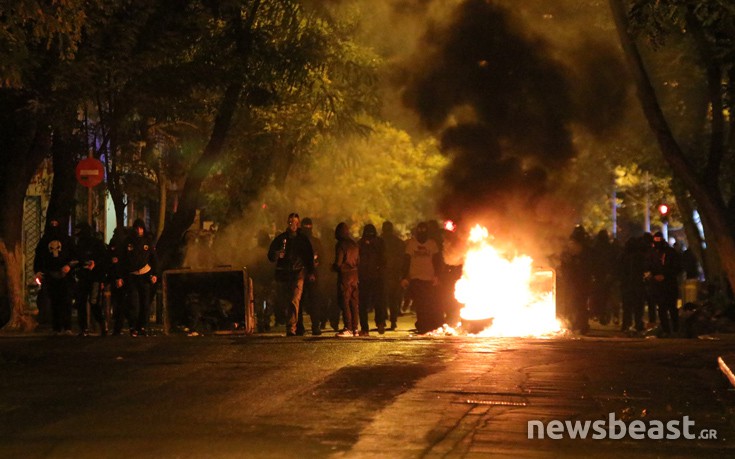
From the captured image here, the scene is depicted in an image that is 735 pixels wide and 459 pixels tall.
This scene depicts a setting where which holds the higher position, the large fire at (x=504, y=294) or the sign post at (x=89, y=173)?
the sign post at (x=89, y=173)

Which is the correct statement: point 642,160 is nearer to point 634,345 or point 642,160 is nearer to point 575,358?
point 634,345

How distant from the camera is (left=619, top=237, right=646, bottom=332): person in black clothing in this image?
20.9 metres

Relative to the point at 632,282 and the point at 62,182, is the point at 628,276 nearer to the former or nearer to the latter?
the point at 632,282

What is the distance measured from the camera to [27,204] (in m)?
31.7

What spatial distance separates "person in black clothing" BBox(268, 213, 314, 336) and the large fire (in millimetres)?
2762

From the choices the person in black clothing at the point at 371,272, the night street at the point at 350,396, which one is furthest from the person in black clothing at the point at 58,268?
the person in black clothing at the point at 371,272

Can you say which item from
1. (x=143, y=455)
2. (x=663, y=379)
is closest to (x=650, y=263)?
(x=663, y=379)

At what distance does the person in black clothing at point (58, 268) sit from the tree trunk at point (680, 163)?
9842 mm

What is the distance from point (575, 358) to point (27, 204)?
22084 mm

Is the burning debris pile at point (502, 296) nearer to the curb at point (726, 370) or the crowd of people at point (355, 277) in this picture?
the crowd of people at point (355, 277)

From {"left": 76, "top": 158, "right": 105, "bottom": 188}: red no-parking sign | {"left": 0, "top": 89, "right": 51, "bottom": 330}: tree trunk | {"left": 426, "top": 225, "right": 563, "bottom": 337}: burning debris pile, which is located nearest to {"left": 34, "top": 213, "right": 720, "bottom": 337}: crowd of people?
{"left": 426, "top": 225, "right": 563, "bottom": 337}: burning debris pile

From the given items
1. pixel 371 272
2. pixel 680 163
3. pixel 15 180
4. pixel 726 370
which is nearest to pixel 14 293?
pixel 15 180

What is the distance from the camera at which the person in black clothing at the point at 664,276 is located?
63.4ft

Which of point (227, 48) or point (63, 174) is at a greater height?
point (227, 48)
